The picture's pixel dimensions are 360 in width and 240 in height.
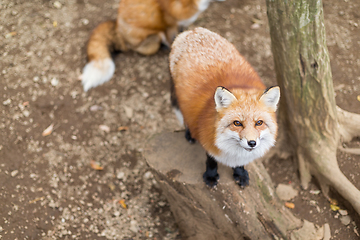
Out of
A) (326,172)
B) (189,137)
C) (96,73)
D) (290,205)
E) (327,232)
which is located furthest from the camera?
(96,73)

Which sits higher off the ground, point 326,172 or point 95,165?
point 326,172

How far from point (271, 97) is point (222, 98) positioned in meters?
0.37

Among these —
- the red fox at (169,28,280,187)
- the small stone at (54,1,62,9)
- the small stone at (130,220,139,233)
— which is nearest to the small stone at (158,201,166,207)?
the small stone at (130,220,139,233)

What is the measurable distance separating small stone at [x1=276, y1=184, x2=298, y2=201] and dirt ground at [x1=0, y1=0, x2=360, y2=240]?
0.08 m

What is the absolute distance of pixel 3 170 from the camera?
3.57 meters

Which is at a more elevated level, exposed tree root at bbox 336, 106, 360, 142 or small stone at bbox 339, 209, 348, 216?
exposed tree root at bbox 336, 106, 360, 142

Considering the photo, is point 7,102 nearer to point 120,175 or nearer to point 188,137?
point 120,175

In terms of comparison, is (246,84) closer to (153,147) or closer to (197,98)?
(197,98)

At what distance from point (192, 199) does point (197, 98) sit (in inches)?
41.7

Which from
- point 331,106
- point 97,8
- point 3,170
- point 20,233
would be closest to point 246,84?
point 331,106

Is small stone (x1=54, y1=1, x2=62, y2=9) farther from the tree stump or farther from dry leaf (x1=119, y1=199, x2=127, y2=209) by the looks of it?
dry leaf (x1=119, y1=199, x2=127, y2=209)

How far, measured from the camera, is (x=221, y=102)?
2201mm

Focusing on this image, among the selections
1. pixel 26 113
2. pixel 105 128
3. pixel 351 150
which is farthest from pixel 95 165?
pixel 351 150

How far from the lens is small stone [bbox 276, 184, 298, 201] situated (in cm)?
355
